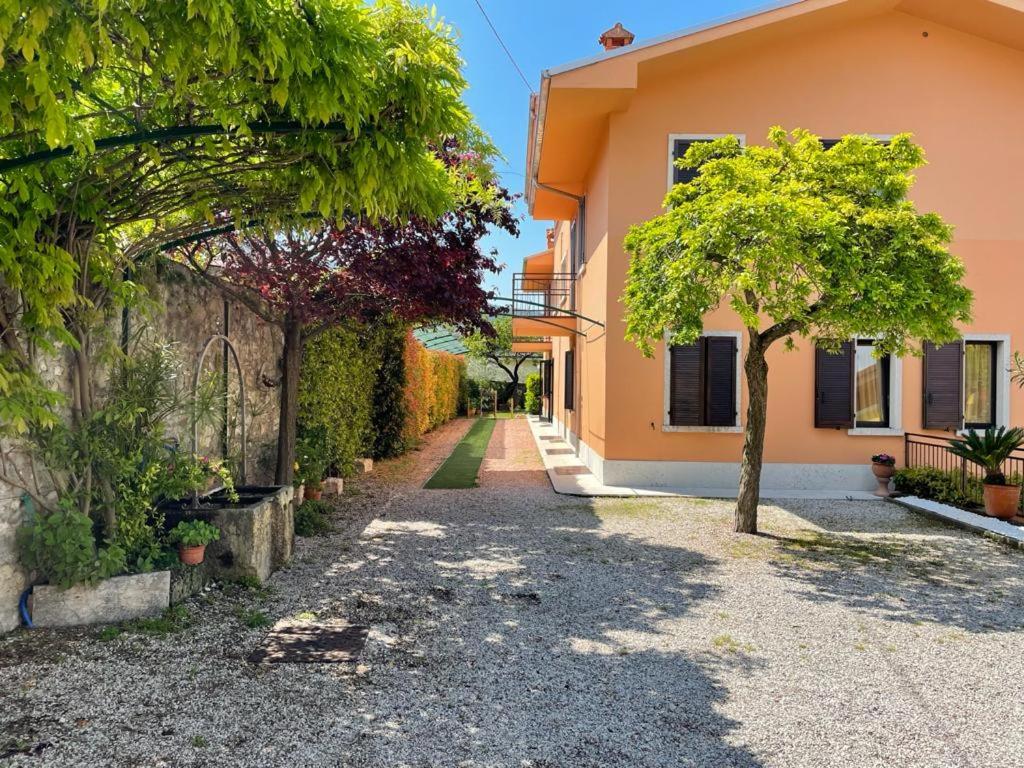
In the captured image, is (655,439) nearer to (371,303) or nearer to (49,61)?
(371,303)

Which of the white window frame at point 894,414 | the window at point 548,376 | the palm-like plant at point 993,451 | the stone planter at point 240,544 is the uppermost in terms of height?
the window at point 548,376

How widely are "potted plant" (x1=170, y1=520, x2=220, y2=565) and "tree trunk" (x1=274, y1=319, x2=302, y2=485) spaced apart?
2.47 meters

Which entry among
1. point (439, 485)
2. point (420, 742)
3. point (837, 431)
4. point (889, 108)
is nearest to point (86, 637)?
point (420, 742)

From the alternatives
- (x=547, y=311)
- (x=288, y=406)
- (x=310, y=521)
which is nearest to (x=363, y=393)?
(x=288, y=406)

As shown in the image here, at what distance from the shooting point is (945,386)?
9.45m

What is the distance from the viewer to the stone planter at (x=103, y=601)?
3.66 metres

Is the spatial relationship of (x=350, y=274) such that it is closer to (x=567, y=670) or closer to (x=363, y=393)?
(x=567, y=670)

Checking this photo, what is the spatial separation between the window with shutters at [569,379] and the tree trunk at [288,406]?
841 centimetres

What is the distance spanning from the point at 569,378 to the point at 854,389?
7.09 meters

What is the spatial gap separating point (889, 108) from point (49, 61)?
11.5 m

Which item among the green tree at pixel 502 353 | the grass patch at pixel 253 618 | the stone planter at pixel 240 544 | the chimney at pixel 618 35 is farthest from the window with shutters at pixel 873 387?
the green tree at pixel 502 353

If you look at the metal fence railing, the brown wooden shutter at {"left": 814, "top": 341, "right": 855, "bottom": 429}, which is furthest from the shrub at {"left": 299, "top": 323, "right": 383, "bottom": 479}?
the metal fence railing

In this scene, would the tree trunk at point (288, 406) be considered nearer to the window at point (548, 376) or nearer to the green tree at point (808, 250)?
the green tree at point (808, 250)

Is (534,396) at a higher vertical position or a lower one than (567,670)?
higher
